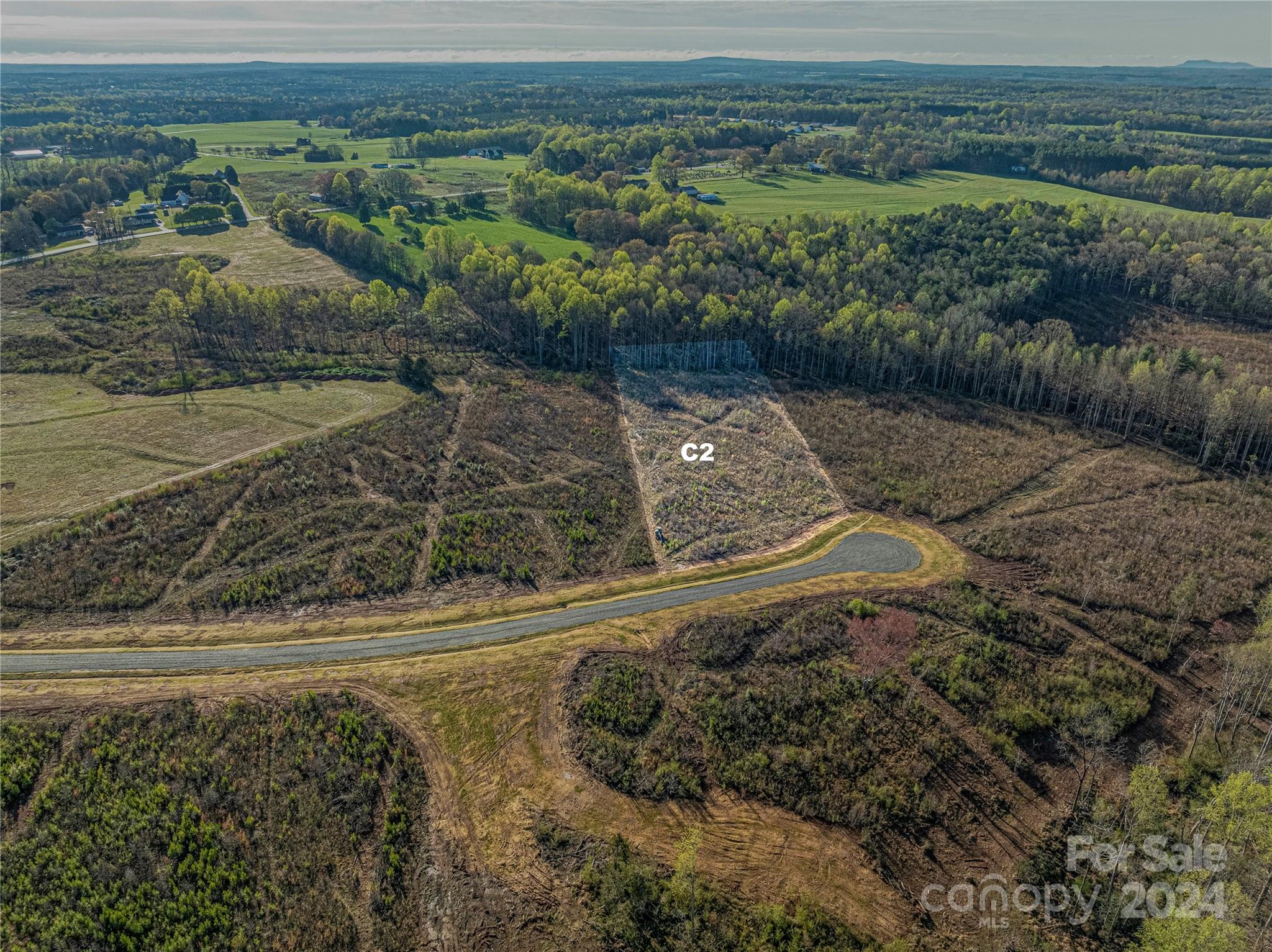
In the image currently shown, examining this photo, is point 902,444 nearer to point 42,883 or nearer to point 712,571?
point 712,571

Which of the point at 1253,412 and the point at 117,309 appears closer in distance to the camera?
the point at 1253,412

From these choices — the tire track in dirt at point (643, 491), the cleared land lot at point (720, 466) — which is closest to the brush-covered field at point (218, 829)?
the tire track in dirt at point (643, 491)

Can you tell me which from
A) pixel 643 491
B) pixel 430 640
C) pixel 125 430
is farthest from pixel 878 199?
pixel 125 430

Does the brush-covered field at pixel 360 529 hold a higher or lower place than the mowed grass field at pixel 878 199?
lower

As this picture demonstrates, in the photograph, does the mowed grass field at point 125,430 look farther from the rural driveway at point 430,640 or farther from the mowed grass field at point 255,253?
the mowed grass field at point 255,253

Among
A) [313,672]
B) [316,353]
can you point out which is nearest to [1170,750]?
[313,672]

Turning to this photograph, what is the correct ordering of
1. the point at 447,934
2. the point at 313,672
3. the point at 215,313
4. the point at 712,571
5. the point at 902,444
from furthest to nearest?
the point at 215,313
the point at 902,444
the point at 712,571
the point at 313,672
the point at 447,934

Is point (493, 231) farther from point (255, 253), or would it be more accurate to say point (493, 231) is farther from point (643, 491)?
point (643, 491)
